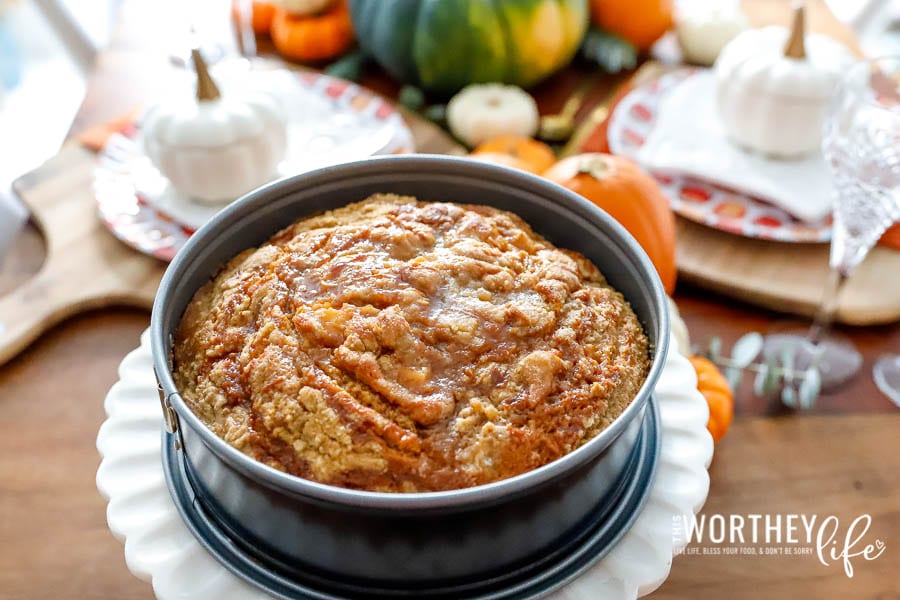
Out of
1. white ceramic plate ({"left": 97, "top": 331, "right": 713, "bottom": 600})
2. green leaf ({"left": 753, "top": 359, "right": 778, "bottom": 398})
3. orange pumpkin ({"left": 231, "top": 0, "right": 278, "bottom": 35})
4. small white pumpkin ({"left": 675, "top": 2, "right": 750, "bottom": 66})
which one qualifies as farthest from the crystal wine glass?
orange pumpkin ({"left": 231, "top": 0, "right": 278, "bottom": 35})

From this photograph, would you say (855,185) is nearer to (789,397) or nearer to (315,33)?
(789,397)

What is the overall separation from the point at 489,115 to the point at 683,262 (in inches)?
22.3

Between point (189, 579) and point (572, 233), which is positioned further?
point (572, 233)

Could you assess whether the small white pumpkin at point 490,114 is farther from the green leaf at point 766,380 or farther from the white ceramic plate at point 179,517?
the white ceramic plate at point 179,517

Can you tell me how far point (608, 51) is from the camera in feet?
7.18

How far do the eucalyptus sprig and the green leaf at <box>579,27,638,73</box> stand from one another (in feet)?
2.91

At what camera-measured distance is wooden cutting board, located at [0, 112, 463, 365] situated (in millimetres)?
1575

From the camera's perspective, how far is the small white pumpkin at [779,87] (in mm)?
1754

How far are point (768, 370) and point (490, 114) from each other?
0.85m

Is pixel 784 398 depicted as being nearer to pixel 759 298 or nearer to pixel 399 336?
pixel 759 298

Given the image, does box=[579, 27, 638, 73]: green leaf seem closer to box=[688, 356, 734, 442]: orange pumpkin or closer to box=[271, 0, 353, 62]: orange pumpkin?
box=[271, 0, 353, 62]: orange pumpkin

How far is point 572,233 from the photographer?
4.03 feet

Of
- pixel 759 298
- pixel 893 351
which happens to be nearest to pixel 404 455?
pixel 759 298

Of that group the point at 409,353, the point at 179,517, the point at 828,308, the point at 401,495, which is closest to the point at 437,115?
the point at 828,308
